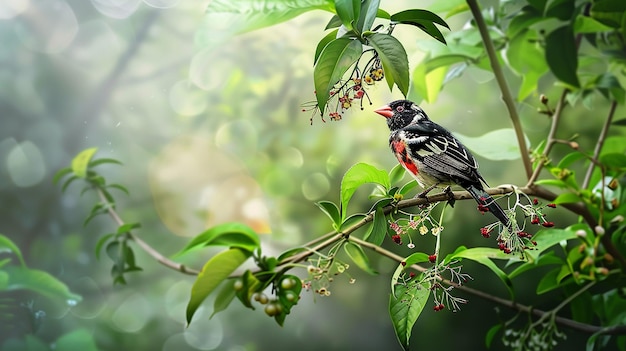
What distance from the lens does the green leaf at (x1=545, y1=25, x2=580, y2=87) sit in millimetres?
830

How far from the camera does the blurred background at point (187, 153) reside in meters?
0.88

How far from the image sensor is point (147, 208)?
0.96 meters

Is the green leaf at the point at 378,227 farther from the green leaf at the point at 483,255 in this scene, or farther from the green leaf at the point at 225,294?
the green leaf at the point at 225,294

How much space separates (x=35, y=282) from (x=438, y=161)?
721 mm

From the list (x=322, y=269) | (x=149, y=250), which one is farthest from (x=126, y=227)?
(x=322, y=269)

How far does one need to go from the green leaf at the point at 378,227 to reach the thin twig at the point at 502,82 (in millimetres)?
248

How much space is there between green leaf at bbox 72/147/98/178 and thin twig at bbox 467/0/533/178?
645 millimetres

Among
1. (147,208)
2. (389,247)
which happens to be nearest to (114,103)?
(147,208)

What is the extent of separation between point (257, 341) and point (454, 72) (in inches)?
20.4

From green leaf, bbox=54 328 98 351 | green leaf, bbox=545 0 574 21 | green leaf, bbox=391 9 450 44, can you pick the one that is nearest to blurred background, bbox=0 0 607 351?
green leaf, bbox=54 328 98 351

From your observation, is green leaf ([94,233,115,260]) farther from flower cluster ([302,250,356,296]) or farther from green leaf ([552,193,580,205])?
green leaf ([552,193,580,205])

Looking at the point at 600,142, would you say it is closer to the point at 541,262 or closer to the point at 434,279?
the point at 541,262

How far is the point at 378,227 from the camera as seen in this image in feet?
2.30

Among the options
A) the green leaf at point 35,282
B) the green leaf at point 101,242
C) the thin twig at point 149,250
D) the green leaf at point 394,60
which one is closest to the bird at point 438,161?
the green leaf at point 394,60
